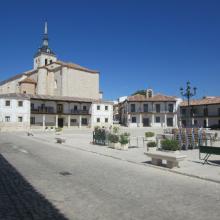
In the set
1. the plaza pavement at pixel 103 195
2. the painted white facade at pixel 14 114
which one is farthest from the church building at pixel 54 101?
the plaza pavement at pixel 103 195

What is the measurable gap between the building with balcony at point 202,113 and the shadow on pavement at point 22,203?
48.5 metres

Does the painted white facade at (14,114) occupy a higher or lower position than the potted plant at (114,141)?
higher

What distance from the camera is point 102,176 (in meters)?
8.50

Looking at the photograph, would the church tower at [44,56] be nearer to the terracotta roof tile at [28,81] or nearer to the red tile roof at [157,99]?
the terracotta roof tile at [28,81]

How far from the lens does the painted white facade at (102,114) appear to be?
5472cm

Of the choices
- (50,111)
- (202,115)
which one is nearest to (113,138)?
(50,111)

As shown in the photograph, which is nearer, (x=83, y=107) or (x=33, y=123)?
(x=33, y=123)

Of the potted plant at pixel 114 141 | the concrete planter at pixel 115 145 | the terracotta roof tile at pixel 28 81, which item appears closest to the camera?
the concrete planter at pixel 115 145

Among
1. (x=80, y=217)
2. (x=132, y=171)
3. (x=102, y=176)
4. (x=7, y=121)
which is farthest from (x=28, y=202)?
(x=7, y=121)

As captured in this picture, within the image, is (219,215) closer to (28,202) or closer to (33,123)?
(28,202)

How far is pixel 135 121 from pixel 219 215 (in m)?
55.0

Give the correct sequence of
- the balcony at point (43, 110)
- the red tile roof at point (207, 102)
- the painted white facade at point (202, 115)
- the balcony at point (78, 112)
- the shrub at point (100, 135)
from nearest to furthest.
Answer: the shrub at point (100, 135) < the balcony at point (43, 110) < the balcony at point (78, 112) < the red tile roof at point (207, 102) < the painted white facade at point (202, 115)

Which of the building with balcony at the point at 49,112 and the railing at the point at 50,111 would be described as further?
the railing at the point at 50,111

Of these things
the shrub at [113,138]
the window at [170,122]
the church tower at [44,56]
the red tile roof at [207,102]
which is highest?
the church tower at [44,56]
